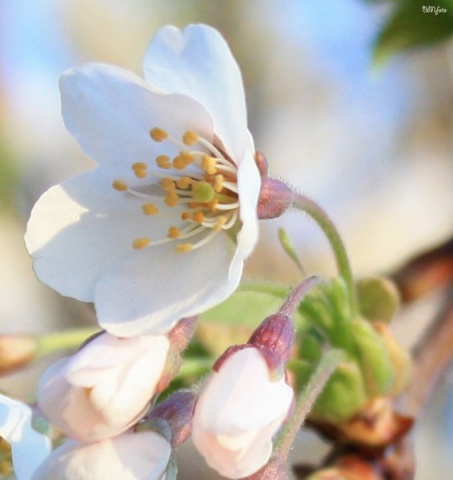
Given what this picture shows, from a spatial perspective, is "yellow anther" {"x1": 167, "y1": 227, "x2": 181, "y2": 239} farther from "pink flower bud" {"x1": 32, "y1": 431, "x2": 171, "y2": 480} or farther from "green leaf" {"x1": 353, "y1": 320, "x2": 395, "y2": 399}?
"green leaf" {"x1": 353, "y1": 320, "x2": 395, "y2": 399}

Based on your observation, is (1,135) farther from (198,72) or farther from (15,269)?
(198,72)

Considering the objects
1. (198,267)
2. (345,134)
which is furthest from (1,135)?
(198,267)

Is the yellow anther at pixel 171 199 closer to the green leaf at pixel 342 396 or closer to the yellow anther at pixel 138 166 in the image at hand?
the yellow anther at pixel 138 166

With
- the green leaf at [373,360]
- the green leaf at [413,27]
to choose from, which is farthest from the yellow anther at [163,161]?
the green leaf at [413,27]

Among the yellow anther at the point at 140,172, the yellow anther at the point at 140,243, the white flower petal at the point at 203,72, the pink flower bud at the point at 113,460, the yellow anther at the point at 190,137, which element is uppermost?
the white flower petal at the point at 203,72

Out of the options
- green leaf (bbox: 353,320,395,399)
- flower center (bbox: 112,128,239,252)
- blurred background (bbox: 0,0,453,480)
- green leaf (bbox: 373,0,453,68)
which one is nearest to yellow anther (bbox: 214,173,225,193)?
flower center (bbox: 112,128,239,252)

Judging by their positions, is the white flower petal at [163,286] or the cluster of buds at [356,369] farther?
the cluster of buds at [356,369]

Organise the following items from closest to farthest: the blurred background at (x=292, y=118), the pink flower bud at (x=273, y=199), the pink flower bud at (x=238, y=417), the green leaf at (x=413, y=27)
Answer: the pink flower bud at (x=238, y=417)
the pink flower bud at (x=273, y=199)
the green leaf at (x=413, y=27)
the blurred background at (x=292, y=118)
